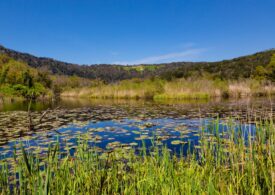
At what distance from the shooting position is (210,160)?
2795 millimetres

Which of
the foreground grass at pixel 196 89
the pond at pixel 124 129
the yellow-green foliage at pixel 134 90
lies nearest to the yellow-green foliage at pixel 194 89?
the foreground grass at pixel 196 89

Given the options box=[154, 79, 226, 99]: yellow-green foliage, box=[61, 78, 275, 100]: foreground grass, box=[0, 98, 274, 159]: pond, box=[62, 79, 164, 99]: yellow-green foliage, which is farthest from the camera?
box=[62, 79, 164, 99]: yellow-green foliage

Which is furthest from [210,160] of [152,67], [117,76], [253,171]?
[152,67]

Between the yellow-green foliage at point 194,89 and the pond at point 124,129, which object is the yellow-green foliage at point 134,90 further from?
the pond at point 124,129

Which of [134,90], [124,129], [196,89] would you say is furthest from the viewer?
[134,90]

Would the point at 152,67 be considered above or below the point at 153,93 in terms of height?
above

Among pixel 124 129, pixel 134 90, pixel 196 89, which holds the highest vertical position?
pixel 134 90

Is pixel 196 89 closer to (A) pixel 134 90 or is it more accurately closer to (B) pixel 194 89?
(B) pixel 194 89

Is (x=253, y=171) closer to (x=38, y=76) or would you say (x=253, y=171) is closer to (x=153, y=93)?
(x=153, y=93)

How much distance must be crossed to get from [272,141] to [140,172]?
1.66 meters

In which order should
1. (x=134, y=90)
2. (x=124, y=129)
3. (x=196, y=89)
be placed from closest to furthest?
(x=124, y=129)
(x=196, y=89)
(x=134, y=90)

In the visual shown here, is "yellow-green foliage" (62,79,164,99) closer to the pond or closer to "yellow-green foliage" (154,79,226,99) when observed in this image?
"yellow-green foliage" (154,79,226,99)

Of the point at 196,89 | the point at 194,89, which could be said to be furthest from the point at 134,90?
the point at 196,89

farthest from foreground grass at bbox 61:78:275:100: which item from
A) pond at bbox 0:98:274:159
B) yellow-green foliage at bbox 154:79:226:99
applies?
pond at bbox 0:98:274:159
